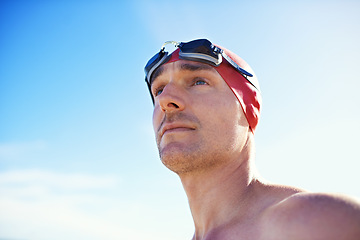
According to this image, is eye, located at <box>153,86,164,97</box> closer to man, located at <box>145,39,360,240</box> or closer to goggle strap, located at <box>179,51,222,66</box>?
man, located at <box>145,39,360,240</box>

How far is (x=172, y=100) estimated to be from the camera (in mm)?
3348

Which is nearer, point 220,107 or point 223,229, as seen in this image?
point 223,229

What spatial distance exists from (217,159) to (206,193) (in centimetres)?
41

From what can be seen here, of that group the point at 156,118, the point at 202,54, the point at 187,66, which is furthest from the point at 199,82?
the point at 156,118

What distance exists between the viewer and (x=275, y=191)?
2.76 m

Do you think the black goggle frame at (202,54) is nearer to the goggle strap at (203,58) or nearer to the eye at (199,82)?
the goggle strap at (203,58)

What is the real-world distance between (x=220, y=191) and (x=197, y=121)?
0.78 m

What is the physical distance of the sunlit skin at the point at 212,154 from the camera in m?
2.75

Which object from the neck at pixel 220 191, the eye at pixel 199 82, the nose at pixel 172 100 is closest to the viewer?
the neck at pixel 220 191

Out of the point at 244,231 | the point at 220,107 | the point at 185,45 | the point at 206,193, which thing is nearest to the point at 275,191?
the point at 244,231

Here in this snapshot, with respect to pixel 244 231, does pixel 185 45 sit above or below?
above

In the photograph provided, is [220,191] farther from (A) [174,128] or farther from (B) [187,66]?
(B) [187,66]

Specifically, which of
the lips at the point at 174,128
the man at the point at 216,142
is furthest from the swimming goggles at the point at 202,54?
the lips at the point at 174,128

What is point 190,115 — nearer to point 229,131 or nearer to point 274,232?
point 229,131
